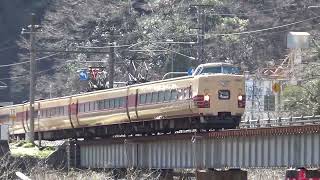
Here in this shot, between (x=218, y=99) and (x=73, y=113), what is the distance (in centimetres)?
1549

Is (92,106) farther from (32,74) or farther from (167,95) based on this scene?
(167,95)

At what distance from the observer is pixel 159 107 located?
4150 cm

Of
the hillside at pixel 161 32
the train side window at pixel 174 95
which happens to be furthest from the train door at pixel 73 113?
the hillside at pixel 161 32

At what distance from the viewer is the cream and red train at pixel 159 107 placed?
38.9 metres

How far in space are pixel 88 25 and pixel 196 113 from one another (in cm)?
6028

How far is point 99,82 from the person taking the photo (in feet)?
185

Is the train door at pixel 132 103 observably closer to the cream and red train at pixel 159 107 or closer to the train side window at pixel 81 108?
the cream and red train at pixel 159 107

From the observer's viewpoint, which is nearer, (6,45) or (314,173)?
(314,173)

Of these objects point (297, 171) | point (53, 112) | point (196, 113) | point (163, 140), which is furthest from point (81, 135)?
point (297, 171)

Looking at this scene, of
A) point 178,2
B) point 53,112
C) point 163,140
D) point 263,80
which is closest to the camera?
point 163,140

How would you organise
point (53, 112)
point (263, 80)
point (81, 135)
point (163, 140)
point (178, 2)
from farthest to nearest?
point (178, 2)
point (263, 80)
point (53, 112)
point (81, 135)
point (163, 140)

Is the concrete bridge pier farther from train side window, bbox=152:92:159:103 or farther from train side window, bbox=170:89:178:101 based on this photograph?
train side window, bbox=152:92:159:103

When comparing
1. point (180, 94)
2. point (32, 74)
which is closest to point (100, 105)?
point (32, 74)

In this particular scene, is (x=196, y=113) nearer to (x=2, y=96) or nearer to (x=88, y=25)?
(x=88, y=25)
